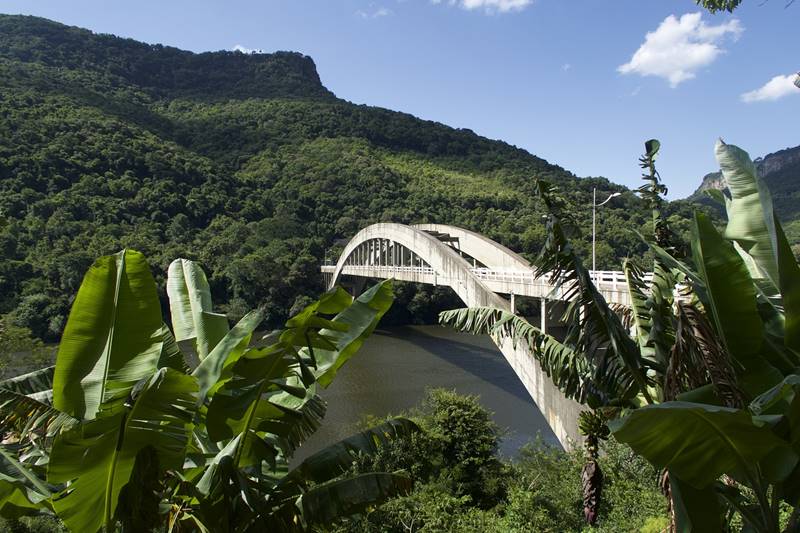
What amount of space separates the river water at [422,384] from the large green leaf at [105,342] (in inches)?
534

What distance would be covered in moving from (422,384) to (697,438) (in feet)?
72.7

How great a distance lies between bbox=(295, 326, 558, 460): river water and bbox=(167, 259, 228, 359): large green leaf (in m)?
12.1

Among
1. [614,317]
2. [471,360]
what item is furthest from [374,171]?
[614,317]

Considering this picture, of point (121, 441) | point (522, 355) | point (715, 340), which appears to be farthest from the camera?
point (522, 355)

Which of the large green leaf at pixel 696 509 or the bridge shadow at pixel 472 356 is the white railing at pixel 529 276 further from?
the bridge shadow at pixel 472 356

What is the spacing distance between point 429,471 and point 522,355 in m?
4.54

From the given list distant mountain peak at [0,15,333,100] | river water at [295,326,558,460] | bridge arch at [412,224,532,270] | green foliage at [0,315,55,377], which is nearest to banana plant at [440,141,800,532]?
river water at [295,326,558,460]

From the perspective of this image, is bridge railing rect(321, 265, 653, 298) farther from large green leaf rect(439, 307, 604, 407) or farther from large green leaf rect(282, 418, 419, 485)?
large green leaf rect(282, 418, 419, 485)

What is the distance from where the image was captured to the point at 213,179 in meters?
59.4

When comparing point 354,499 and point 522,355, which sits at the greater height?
point 354,499

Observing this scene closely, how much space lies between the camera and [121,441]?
2.77m

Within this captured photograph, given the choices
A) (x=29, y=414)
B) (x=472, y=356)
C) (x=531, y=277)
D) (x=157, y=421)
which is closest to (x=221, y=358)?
(x=157, y=421)

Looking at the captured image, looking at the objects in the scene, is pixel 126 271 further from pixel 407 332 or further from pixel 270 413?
pixel 407 332

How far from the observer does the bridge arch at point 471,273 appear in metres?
12.7
